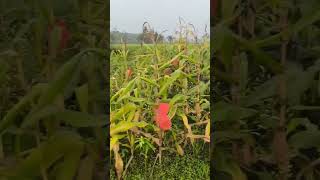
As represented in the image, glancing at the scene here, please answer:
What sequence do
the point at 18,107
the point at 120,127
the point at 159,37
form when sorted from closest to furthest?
the point at 18,107 < the point at 120,127 < the point at 159,37

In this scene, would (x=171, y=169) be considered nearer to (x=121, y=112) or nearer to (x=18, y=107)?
(x=121, y=112)

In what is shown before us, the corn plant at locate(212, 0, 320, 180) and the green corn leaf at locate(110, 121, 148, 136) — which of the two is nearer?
the corn plant at locate(212, 0, 320, 180)

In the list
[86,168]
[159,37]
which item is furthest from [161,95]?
[86,168]

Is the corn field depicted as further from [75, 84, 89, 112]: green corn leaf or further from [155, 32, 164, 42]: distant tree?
[155, 32, 164, 42]: distant tree

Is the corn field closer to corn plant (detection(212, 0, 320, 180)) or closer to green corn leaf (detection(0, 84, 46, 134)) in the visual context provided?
green corn leaf (detection(0, 84, 46, 134))

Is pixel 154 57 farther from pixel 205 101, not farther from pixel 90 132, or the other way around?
pixel 90 132

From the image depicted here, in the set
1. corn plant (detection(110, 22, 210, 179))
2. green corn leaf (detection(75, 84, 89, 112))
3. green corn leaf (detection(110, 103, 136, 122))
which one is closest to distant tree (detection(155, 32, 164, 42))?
corn plant (detection(110, 22, 210, 179))

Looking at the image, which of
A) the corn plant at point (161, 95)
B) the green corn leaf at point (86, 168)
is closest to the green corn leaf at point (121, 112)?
the corn plant at point (161, 95)

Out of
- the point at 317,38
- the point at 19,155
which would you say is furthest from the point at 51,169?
the point at 317,38

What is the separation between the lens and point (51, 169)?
0.56 m

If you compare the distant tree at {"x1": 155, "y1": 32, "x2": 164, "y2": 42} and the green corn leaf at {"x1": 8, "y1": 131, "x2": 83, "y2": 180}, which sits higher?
the distant tree at {"x1": 155, "y1": 32, "x2": 164, "y2": 42}

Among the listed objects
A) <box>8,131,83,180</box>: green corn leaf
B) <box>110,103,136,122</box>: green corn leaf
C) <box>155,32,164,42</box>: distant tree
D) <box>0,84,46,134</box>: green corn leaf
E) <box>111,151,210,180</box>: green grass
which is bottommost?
<box>111,151,210,180</box>: green grass

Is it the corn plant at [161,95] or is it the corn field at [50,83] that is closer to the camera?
the corn field at [50,83]

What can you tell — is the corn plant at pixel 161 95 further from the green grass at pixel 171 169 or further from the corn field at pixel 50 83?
the corn field at pixel 50 83
